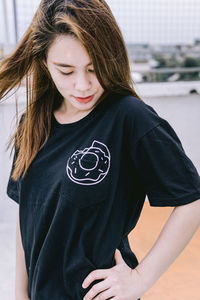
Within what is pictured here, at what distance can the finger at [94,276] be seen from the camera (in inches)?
27.8

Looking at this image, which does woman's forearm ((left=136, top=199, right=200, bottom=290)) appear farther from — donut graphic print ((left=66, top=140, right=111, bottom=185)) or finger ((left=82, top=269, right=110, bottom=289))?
donut graphic print ((left=66, top=140, right=111, bottom=185))

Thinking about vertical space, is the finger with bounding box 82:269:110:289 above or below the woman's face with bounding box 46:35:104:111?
below

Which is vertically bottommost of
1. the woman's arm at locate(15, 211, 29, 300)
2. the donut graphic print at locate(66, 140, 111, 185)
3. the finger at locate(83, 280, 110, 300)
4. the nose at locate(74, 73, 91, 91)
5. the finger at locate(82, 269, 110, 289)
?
the woman's arm at locate(15, 211, 29, 300)

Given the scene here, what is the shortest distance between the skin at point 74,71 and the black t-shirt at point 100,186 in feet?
0.12

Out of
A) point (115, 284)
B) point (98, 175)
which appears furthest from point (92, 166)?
point (115, 284)

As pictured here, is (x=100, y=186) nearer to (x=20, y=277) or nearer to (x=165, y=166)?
(x=165, y=166)

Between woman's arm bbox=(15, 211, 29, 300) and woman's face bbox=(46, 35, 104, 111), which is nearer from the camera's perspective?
woman's face bbox=(46, 35, 104, 111)

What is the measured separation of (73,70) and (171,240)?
42cm

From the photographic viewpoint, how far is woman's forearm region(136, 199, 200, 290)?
27.3 inches

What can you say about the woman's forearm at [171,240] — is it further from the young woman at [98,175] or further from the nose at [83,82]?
the nose at [83,82]

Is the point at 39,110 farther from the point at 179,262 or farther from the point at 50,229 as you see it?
the point at 179,262

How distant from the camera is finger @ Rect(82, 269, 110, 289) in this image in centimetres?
71

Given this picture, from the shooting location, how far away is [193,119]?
2.46 m

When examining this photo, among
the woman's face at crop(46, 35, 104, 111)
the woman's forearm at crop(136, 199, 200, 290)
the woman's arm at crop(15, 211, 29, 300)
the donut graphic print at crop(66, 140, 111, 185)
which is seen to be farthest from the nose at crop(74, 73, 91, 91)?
the woman's arm at crop(15, 211, 29, 300)
